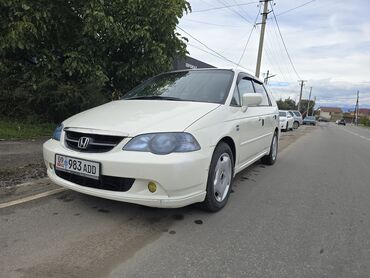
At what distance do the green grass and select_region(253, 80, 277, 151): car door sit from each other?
192 inches

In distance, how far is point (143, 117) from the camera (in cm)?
364

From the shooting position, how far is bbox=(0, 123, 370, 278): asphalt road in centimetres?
273

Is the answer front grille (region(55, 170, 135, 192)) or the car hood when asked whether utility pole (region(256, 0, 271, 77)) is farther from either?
front grille (region(55, 170, 135, 192))

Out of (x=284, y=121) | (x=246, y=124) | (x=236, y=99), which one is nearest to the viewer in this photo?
(x=236, y=99)

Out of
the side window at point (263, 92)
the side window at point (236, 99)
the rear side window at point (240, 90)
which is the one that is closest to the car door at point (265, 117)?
the side window at point (263, 92)

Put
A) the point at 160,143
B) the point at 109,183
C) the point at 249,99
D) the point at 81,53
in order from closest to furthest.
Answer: the point at 160,143, the point at 109,183, the point at 249,99, the point at 81,53

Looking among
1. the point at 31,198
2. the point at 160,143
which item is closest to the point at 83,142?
the point at 160,143

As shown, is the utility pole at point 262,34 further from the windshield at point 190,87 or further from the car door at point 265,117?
the windshield at point 190,87

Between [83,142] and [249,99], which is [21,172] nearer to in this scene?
[83,142]

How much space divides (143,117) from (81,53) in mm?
5140

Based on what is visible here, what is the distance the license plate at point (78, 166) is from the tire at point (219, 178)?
114 cm

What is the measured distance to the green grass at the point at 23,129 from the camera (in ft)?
24.8

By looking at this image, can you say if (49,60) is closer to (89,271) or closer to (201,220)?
(201,220)

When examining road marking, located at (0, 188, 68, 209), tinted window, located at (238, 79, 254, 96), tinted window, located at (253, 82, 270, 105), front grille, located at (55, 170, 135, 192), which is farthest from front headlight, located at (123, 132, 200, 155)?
tinted window, located at (253, 82, 270, 105)
